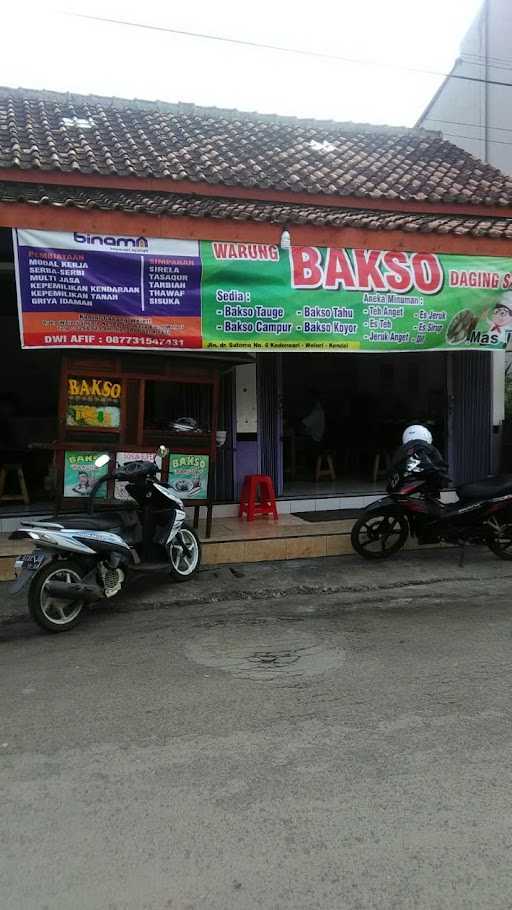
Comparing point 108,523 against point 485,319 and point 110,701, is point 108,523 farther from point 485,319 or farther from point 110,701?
point 485,319

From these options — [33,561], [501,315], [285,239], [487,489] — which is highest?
[285,239]

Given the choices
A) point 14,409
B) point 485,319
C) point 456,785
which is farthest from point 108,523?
point 14,409

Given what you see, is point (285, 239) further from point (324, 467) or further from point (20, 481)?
point (20, 481)

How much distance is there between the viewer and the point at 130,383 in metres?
7.51

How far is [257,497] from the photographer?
896 cm

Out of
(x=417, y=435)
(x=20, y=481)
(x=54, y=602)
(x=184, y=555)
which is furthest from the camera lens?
(x=20, y=481)

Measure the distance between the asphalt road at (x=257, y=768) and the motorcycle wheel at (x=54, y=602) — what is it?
0.13 metres

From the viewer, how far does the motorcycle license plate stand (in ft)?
17.3

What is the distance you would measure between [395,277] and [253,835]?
6.49 metres

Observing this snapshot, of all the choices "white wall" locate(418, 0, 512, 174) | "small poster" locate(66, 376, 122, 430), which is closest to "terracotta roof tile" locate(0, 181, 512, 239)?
"small poster" locate(66, 376, 122, 430)

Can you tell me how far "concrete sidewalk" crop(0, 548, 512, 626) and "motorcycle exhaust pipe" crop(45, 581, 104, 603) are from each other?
2.16 ft

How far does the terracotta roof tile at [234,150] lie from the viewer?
895 centimetres

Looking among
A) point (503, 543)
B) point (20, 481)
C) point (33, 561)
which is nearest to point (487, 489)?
point (503, 543)

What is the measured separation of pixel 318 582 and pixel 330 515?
2.21 meters
